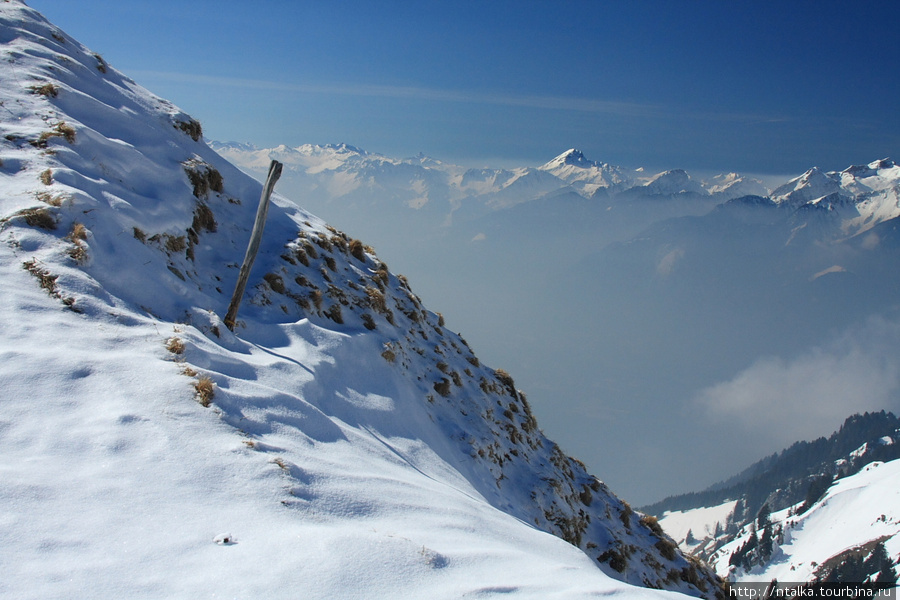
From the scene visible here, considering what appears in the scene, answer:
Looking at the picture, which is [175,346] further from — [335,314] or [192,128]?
[192,128]

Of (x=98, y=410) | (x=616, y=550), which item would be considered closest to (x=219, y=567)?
(x=98, y=410)

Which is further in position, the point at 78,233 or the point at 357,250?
the point at 357,250

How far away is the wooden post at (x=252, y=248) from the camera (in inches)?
503

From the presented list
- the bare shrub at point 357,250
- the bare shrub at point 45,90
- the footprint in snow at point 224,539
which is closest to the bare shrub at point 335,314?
the bare shrub at point 357,250

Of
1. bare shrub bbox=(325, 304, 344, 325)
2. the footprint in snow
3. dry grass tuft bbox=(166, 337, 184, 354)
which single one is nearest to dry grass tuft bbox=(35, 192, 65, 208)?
dry grass tuft bbox=(166, 337, 184, 354)

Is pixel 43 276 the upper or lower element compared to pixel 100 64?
lower

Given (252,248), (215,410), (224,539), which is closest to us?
(224,539)

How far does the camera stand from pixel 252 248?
13.3 m

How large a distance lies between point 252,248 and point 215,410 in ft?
21.1

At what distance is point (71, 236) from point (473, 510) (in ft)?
32.7

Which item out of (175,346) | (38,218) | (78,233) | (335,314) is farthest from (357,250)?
(175,346)

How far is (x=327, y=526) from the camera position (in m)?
6.33

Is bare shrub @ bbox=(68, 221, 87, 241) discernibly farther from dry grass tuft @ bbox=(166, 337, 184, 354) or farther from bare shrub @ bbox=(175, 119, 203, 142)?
bare shrub @ bbox=(175, 119, 203, 142)

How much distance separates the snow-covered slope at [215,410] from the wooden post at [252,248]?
25.9 inches
